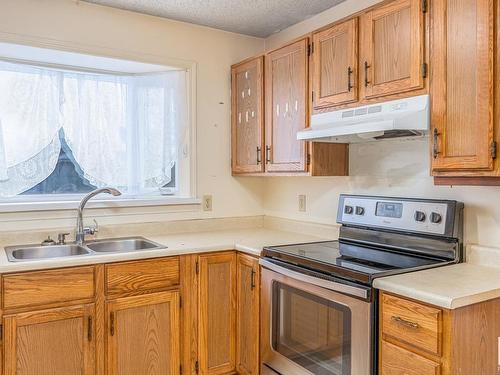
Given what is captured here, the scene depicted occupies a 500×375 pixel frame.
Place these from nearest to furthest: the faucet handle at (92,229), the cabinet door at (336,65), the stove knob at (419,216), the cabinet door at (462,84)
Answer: the cabinet door at (462,84)
the stove knob at (419,216)
the cabinet door at (336,65)
the faucet handle at (92,229)

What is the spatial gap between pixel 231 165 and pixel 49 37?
137cm

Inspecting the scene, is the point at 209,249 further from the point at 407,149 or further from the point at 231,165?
the point at 407,149

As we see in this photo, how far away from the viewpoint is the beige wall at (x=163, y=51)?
7.97 feet

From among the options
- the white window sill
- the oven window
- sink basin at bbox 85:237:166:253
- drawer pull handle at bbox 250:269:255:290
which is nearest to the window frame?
the white window sill

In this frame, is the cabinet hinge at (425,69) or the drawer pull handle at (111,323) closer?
the cabinet hinge at (425,69)

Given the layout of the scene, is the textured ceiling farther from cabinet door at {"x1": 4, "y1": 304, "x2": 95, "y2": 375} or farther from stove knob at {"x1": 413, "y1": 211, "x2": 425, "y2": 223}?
cabinet door at {"x1": 4, "y1": 304, "x2": 95, "y2": 375}

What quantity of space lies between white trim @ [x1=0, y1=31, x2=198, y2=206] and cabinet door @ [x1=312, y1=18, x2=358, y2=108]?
3.14ft

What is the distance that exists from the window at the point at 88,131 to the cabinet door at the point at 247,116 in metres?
0.35

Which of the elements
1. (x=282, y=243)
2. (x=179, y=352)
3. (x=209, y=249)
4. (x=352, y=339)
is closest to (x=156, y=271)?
(x=209, y=249)

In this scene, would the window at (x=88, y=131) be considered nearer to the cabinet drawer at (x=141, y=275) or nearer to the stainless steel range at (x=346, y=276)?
the cabinet drawer at (x=141, y=275)

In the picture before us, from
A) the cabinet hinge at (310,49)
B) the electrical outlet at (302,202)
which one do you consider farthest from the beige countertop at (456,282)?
the cabinet hinge at (310,49)

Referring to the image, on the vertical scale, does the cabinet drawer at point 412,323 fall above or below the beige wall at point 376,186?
below

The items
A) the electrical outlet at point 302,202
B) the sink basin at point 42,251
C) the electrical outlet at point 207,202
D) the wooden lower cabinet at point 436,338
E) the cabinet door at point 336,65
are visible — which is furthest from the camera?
the electrical outlet at point 207,202

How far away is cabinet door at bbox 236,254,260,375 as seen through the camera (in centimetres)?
233
